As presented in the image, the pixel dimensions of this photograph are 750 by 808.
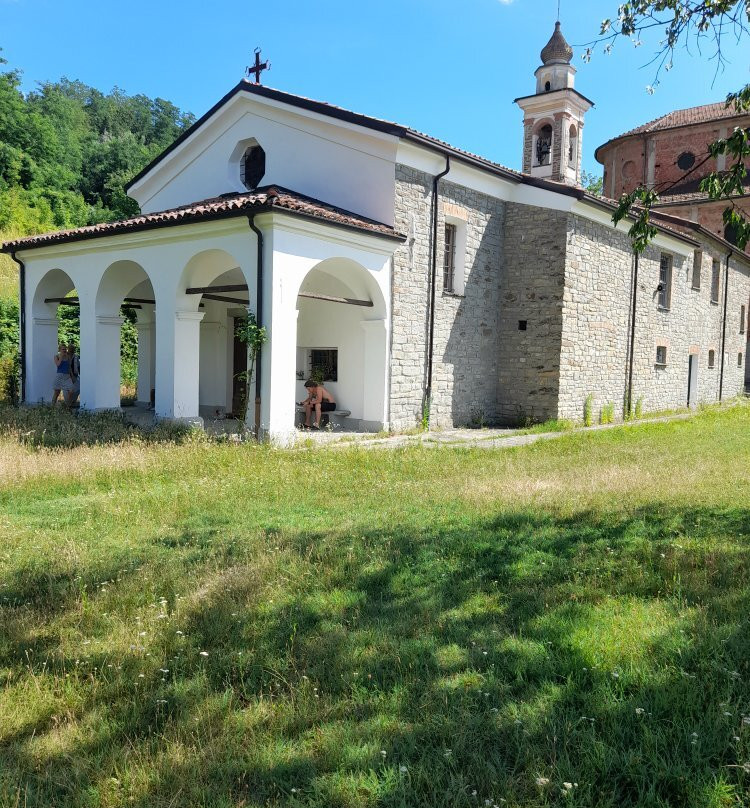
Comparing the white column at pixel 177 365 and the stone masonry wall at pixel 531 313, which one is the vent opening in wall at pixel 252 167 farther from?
the stone masonry wall at pixel 531 313

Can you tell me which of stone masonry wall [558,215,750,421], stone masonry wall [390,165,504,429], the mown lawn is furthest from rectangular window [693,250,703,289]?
the mown lawn

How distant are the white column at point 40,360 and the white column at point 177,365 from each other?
4.47 meters

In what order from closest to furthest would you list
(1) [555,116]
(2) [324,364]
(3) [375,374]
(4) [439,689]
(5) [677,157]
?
(4) [439,689]
(3) [375,374]
(2) [324,364]
(1) [555,116]
(5) [677,157]

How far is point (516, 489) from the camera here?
7340 millimetres

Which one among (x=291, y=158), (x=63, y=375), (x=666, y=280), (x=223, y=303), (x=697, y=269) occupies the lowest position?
(x=63, y=375)

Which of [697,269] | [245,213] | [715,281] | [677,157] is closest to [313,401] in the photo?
[245,213]

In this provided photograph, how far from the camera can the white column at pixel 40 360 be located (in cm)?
1482

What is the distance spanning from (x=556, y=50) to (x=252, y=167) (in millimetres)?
8415

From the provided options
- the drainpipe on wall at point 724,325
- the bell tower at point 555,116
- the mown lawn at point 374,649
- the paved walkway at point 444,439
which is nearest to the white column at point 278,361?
the paved walkway at point 444,439

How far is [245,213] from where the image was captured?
10.1 meters

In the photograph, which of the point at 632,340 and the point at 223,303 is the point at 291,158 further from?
the point at 632,340

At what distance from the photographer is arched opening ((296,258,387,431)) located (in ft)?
40.2

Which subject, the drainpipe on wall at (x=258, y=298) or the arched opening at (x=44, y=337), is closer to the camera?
the drainpipe on wall at (x=258, y=298)

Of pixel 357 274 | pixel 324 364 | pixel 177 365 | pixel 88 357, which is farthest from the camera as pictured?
pixel 324 364
